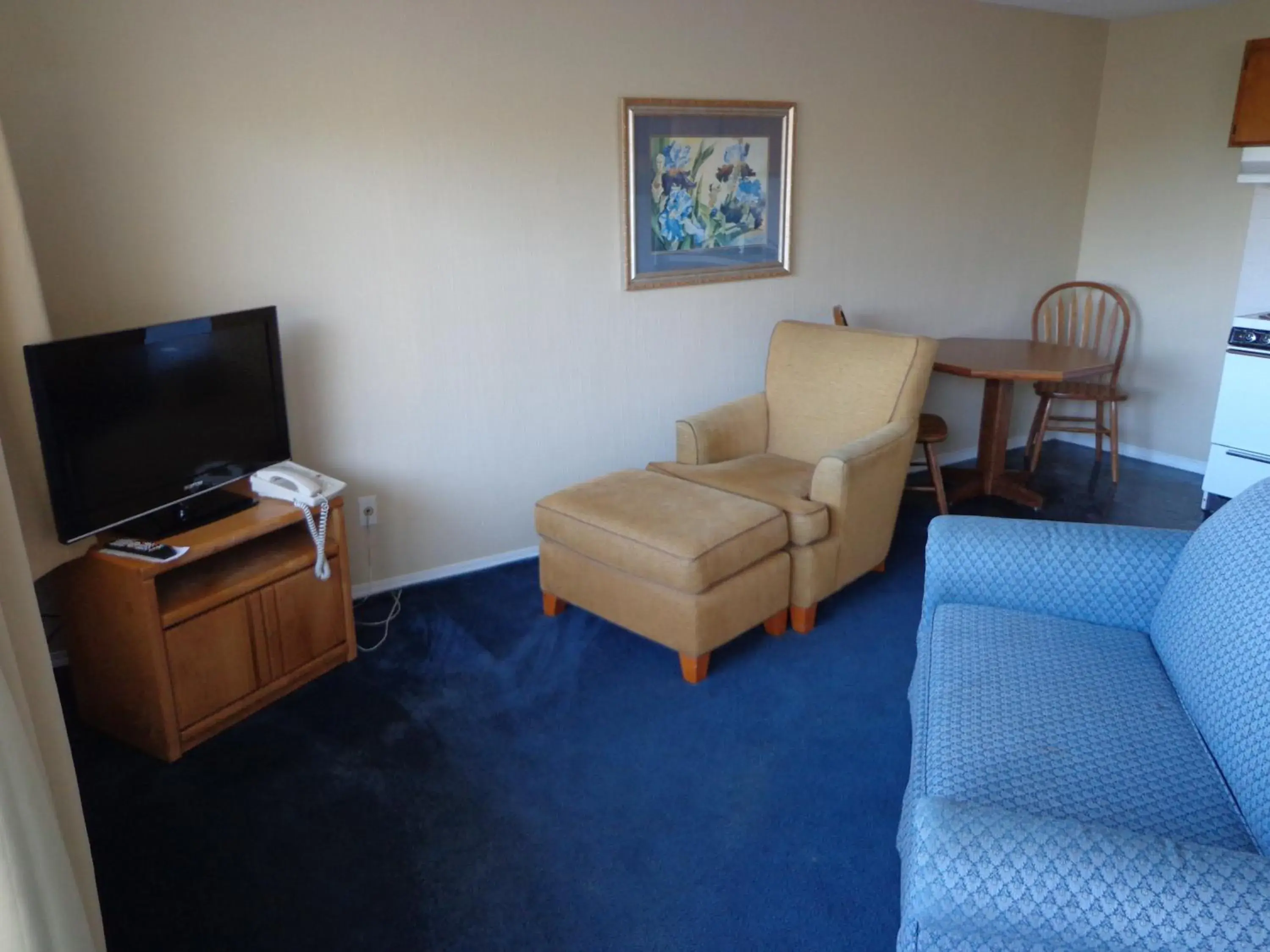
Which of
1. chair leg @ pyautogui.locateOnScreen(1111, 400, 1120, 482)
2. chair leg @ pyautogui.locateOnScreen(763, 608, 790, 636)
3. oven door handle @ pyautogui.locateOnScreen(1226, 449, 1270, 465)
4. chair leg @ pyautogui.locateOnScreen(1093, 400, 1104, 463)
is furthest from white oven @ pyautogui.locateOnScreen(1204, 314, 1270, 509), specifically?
chair leg @ pyautogui.locateOnScreen(763, 608, 790, 636)

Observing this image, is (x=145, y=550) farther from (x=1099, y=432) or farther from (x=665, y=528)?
(x=1099, y=432)

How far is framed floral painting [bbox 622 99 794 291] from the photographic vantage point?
11.6 ft

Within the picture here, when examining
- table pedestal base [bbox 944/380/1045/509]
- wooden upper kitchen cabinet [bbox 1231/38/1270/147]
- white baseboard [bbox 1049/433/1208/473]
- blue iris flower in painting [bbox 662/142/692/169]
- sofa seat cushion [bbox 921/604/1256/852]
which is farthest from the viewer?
white baseboard [bbox 1049/433/1208/473]

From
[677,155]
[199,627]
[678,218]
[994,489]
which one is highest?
[677,155]

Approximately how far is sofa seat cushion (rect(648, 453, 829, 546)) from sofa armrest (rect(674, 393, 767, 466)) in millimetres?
37

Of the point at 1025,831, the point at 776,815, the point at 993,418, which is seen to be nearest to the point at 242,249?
the point at 776,815

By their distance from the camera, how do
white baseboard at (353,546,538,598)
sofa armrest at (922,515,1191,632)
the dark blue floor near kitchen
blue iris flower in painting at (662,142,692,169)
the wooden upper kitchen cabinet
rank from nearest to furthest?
the dark blue floor near kitchen, sofa armrest at (922,515,1191,632), white baseboard at (353,546,538,598), blue iris flower in painting at (662,142,692,169), the wooden upper kitchen cabinet

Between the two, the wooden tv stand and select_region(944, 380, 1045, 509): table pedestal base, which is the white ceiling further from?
the wooden tv stand

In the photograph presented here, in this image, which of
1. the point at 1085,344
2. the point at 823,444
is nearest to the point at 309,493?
the point at 823,444

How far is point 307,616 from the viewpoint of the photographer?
2721 millimetres

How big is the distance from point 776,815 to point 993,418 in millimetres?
2612

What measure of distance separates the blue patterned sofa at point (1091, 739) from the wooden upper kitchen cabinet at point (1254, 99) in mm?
2834

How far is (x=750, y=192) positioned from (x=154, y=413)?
2.45m

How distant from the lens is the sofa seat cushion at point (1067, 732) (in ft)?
5.10
